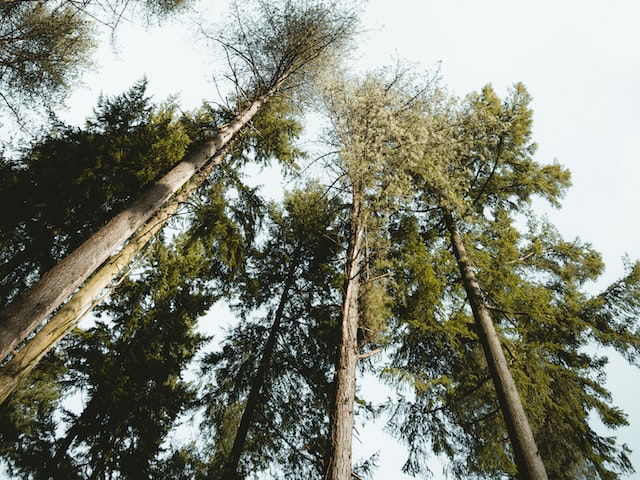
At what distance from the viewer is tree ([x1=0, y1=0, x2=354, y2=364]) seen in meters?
3.41

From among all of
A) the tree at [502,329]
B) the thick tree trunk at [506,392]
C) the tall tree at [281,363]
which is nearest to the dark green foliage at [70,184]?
the tall tree at [281,363]

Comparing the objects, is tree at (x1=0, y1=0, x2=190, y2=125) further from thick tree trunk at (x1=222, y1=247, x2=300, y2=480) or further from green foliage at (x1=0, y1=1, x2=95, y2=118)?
thick tree trunk at (x1=222, y1=247, x2=300, y2=480)

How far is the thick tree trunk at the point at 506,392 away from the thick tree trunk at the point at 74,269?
255 inches

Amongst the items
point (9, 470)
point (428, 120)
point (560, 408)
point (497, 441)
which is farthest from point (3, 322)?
point (560, 408)

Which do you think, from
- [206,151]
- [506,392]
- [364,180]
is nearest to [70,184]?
[206,151]

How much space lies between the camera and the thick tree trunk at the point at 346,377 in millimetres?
3156

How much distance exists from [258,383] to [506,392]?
16.1 feet

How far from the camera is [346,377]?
3.78 meters

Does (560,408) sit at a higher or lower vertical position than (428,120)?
lower

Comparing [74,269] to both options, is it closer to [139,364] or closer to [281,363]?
[139,364]

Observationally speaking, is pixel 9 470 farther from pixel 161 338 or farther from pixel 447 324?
pixel 447 324

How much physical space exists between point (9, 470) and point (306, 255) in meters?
7.87

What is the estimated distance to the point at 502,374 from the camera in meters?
5.52

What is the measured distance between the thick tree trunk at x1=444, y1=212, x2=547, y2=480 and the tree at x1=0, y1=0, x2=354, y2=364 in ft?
21.0
